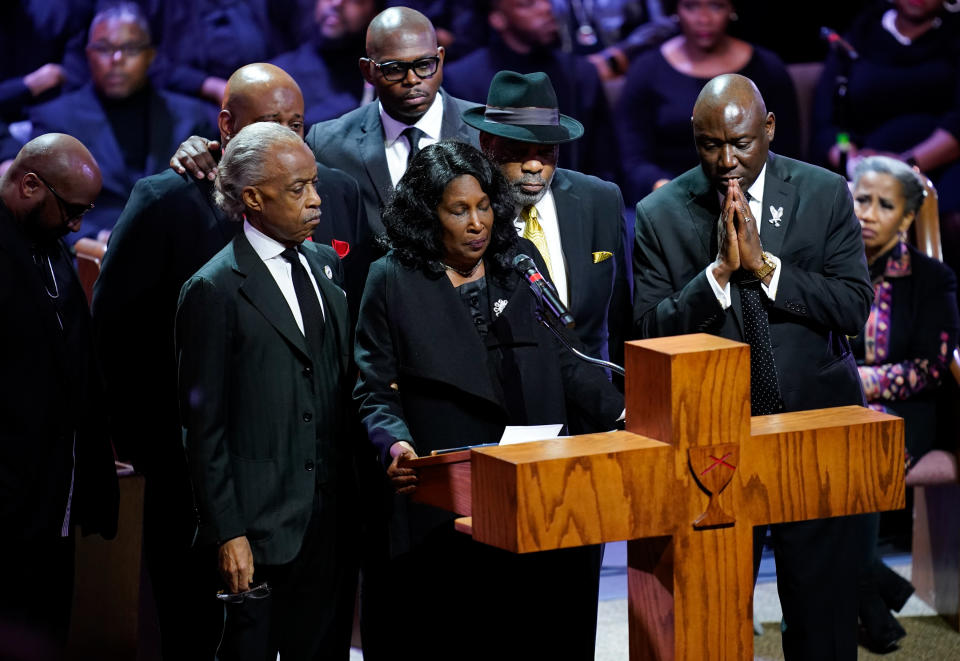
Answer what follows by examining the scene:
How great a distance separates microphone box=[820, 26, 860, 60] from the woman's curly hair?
10.7 ft

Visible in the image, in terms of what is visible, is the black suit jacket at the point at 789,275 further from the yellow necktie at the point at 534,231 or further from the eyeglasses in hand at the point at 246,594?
the eyeglasses in hand at the point at 246,594

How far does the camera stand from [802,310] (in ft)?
10.3

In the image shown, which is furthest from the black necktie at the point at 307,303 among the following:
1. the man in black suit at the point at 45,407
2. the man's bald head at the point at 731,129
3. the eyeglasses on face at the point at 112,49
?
the eyeglasses on face at the point at 112,49

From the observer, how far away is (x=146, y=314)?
3539 millimetres

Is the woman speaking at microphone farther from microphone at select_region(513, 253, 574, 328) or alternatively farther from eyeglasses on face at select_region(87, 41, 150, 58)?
eyeglasses on face at select_region(87, 41, 150, 58)

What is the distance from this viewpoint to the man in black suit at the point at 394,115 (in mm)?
3770

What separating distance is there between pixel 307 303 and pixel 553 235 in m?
0.79

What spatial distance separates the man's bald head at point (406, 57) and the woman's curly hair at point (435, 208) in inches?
27.6

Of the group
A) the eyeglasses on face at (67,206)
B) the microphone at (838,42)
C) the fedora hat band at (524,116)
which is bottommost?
the eyeglasses on face at (67,206)

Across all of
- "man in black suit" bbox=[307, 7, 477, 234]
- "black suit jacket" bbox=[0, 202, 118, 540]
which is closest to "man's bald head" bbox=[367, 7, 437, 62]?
"man in black suit" bbox=[307, 7, 477, 234]

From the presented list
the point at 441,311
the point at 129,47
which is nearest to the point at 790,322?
the point at 441,311

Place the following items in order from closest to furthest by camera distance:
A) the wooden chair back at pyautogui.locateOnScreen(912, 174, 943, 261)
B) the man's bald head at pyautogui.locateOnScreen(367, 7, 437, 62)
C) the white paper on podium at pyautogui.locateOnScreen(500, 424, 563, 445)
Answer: the white paper on podium at pyautogui.locateOnScreen(500, 424, 563, 445), the man's bald head at pyautogui.locateOnScreen(367, 7, 437, 62), the wooden chair back at pyautogui.locateOnScreen(912, 174, 943, 261)

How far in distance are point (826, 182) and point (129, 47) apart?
327 centimetres

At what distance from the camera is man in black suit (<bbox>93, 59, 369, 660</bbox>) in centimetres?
348
